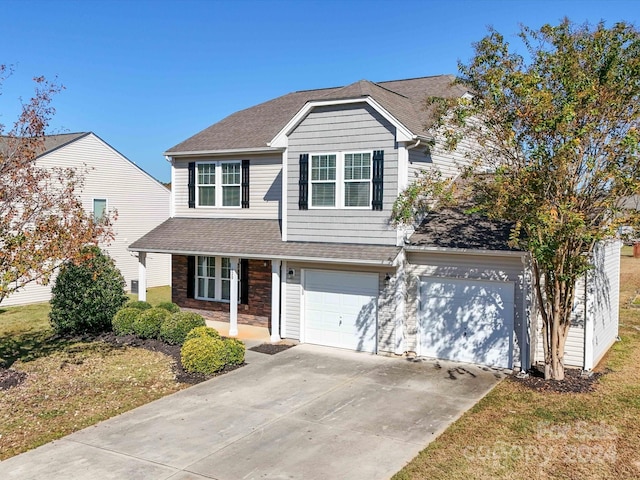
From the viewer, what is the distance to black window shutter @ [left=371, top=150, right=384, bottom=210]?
14.7m

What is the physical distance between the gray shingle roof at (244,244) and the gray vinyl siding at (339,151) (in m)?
0.32

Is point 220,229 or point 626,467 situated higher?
point 220,229

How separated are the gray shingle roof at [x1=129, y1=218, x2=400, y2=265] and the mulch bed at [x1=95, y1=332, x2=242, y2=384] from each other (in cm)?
314

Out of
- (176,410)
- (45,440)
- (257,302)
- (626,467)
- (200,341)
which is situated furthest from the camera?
(257,302)

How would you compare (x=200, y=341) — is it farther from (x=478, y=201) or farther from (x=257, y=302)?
(x=478, y=201)

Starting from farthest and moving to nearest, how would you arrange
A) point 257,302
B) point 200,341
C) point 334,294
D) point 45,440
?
point 257,302
point 334,294
point 200,341
point 45,440

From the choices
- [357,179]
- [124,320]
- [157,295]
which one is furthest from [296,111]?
[157,295]

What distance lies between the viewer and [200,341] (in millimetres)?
13406

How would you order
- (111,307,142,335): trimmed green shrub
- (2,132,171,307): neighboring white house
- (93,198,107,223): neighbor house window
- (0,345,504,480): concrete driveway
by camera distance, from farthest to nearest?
(93,198,107,223): neighbor house window
(2,132,171,307): neighboring white house
(111,307,142,335): trimmed green shrub
(0,345,504,480): concrete driveway

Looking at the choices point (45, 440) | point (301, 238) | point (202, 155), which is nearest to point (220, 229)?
point (202, 155)

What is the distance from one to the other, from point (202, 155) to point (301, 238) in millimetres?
5496

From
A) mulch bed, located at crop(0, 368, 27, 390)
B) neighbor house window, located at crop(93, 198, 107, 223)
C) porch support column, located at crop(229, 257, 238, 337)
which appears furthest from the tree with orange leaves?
neighbor house window, located at crop(93, 198, 107, 223)

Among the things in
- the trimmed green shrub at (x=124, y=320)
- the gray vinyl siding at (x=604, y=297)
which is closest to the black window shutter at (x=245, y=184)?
the trimmed green shrub at (x=124, y=320)

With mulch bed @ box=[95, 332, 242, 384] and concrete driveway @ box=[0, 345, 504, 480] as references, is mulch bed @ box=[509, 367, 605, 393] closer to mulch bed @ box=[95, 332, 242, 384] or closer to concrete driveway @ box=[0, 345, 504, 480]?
concrete driveway @ box=[0, 345, 504, 480]
